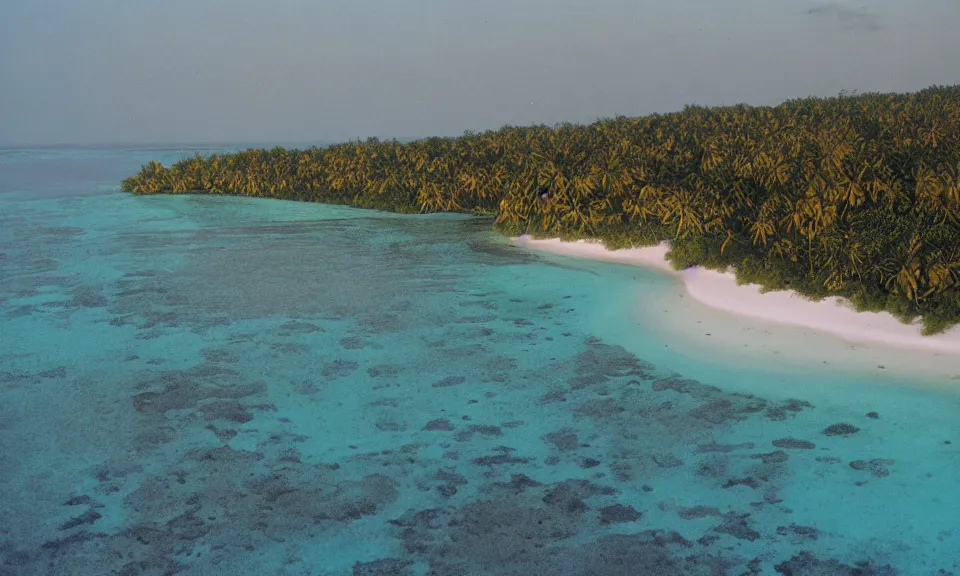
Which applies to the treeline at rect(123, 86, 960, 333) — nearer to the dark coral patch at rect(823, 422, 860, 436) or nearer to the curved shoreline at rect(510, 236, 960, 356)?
the curved shoreline at rect(510, 236, 960, 356)

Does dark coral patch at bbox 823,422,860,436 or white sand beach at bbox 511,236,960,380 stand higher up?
white sand beach at bbox 511,236,960,380

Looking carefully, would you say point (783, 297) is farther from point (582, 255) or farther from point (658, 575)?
point (658, 575)

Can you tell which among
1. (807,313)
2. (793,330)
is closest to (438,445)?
(793,330)

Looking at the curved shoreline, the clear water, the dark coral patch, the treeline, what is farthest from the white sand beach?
the dark coral patch

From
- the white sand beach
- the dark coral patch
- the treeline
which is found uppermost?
the treeline

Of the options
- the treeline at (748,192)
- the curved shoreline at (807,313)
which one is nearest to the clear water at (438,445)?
the curved shoreline at (807,313)

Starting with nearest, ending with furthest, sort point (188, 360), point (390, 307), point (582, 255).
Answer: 1. point (188, 360)
2. point (390, 307)
3. point (582, 255)

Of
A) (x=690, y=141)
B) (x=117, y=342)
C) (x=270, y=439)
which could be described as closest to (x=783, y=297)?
(x=270, y=439)
